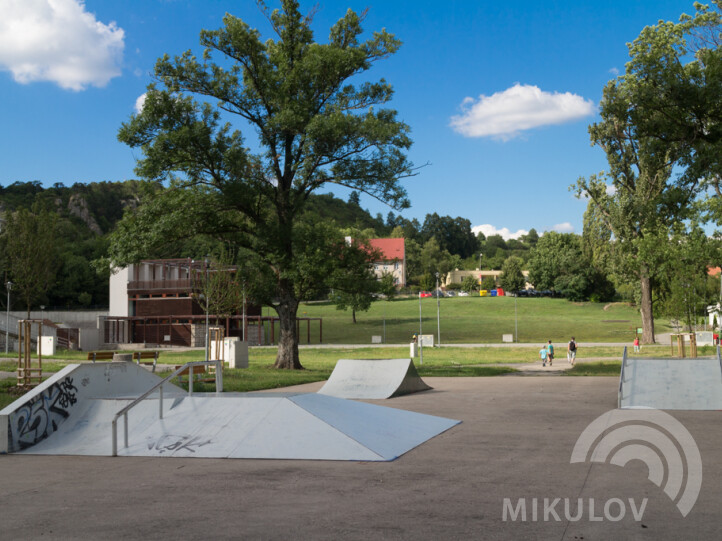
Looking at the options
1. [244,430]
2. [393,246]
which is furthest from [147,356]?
[393,246]

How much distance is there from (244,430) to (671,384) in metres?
10.8

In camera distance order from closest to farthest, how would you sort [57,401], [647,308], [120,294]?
[57,401] < [647,308] < [120,294]

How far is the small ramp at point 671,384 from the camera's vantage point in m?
14.5

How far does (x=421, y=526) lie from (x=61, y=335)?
182ft

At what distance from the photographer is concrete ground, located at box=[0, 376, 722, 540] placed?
209 inches

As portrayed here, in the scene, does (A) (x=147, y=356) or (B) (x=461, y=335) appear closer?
(A) (x=147, y=356)

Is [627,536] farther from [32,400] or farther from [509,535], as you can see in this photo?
[32,400]

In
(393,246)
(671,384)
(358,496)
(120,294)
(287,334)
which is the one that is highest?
(393,246)

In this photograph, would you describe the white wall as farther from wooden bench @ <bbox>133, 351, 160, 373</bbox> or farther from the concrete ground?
the concrete ground

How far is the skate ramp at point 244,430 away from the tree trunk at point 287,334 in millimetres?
16904

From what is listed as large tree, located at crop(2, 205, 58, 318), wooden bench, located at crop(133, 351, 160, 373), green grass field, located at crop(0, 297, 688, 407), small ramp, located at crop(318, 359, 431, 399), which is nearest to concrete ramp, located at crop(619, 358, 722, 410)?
small ramp, located at crop(318, 359, 431, 399)

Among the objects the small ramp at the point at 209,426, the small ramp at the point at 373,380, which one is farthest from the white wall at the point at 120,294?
the small ramp at the point at 209,426

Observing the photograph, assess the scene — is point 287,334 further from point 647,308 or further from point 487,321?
point 487,321

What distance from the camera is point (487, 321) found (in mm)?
80000
